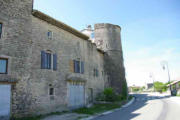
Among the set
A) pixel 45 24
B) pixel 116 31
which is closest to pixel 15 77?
pixel 45 24

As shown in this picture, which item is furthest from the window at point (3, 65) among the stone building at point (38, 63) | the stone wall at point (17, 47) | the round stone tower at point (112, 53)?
the round stone tower at point (112, 53)

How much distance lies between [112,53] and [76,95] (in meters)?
13.1

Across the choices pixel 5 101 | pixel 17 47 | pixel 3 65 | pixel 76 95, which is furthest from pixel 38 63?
pixel 76 95

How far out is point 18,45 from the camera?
10.7 meters

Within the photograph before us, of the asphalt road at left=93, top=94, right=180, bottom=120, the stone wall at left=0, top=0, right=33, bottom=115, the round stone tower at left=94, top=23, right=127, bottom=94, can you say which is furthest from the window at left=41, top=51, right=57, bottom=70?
the round stone tower at left=94, top=23, right=127, bottom=94

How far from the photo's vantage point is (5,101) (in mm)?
9328

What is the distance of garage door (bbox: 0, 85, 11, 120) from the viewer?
9.06m

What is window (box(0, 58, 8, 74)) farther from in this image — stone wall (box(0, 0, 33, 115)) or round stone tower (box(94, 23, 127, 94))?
round stone tower (box(94, 23, 127, 94))

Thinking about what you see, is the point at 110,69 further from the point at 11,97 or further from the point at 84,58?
the point at 11,97

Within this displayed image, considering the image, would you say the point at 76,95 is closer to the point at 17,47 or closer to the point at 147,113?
the point at 147,113

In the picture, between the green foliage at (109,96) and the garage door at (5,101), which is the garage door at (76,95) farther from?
the garage door at (5,101)

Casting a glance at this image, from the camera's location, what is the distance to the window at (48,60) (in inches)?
492

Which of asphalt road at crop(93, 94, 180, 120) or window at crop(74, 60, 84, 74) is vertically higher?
window at crop(74, 60, 84, 74)

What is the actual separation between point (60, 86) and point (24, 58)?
4.40m
